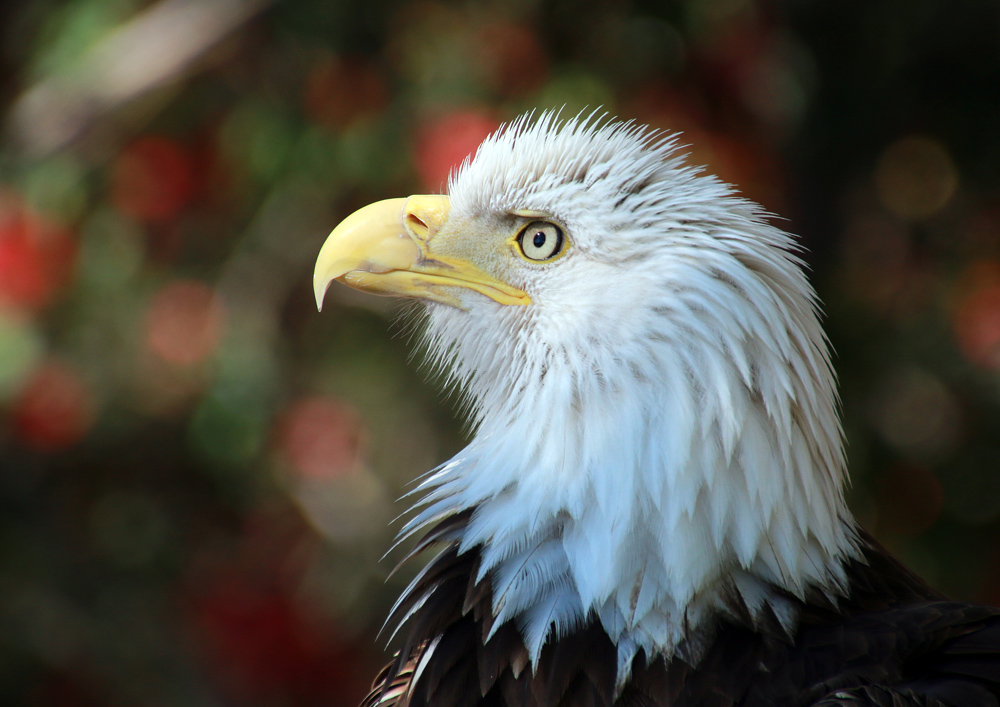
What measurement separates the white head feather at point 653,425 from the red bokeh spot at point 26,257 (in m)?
2.60

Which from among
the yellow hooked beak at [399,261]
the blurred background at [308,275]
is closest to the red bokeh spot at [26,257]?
the blurred background at [308,275]

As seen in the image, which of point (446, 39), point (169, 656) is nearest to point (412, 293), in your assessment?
point (446, 39)

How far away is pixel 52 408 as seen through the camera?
3783 mm

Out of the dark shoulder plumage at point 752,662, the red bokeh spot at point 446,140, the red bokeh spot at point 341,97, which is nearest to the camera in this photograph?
the dark shoulder plumage at point 752,662

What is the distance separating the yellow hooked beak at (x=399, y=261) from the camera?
1.89m

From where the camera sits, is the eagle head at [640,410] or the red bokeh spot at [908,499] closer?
the eagle head at [640,410]

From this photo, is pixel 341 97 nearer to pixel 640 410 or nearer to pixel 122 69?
pixel 122 69

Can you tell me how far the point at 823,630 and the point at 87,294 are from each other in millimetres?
3513

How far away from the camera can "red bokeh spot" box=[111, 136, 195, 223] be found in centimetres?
400

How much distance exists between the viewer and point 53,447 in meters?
3.86

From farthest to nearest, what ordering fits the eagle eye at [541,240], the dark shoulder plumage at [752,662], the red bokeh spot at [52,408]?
the red bokeh spot at [52,408] < the eagle eye at [541,240] < the dark shoulder plumage at [752,662]

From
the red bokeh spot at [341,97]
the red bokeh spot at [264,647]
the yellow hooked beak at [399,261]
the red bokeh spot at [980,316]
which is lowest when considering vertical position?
the red bokeh spot at [264,647]

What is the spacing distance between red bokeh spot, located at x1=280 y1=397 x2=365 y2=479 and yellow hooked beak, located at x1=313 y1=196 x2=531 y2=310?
222cm

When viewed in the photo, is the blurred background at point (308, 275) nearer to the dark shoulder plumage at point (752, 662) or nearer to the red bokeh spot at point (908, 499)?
the red bokeh spot at point (908, 499)
